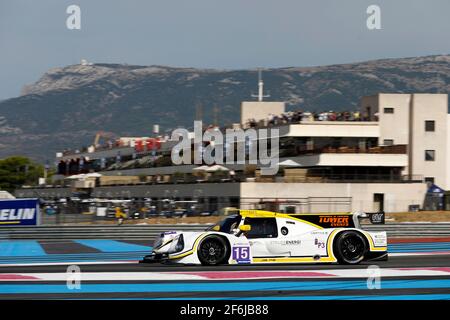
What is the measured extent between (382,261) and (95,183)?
5921cm

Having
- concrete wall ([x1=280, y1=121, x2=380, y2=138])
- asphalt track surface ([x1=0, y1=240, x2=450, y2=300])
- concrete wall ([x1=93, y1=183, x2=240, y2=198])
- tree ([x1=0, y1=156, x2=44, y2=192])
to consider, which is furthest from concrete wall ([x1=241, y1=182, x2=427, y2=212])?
tree ([x1=0, y1=156, x2=44, y2=192])

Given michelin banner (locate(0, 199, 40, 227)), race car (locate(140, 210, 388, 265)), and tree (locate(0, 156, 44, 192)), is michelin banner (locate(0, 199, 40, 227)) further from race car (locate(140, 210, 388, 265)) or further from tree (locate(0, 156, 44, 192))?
tree (locate(0, 156, 44, 192))

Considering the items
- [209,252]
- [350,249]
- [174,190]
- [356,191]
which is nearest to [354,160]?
[356,191]

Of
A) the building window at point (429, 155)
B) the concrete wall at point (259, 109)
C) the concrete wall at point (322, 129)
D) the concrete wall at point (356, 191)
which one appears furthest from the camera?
the concrete wall at point (259, 109)

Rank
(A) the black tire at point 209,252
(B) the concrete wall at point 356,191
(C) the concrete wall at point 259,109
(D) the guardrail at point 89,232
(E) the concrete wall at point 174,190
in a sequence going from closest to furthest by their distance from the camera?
(A) the black tire at point 209,252
(D) the guardrail at point 89,232
(B) the concrete wall at point 356,191
(E) the concrete wall at point 174,190
(C) the concrete wall at point 259,109

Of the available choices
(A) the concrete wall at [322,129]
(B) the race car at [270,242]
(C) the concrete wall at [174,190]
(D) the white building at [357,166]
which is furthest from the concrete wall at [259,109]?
(B) the race car at [270,242]

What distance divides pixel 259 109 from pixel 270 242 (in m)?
63.6

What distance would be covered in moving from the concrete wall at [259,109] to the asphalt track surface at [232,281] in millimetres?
61260

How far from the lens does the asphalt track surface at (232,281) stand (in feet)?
41.0

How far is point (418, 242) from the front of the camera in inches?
1067

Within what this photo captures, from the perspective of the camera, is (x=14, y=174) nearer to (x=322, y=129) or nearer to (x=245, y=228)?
(x=322, y=129)

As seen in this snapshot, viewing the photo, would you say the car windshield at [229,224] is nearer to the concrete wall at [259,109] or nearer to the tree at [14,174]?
the concrete wall at [259,109]

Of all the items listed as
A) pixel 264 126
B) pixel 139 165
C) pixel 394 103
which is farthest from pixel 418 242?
pixel 139 165

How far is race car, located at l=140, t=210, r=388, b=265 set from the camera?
16.4 metres
